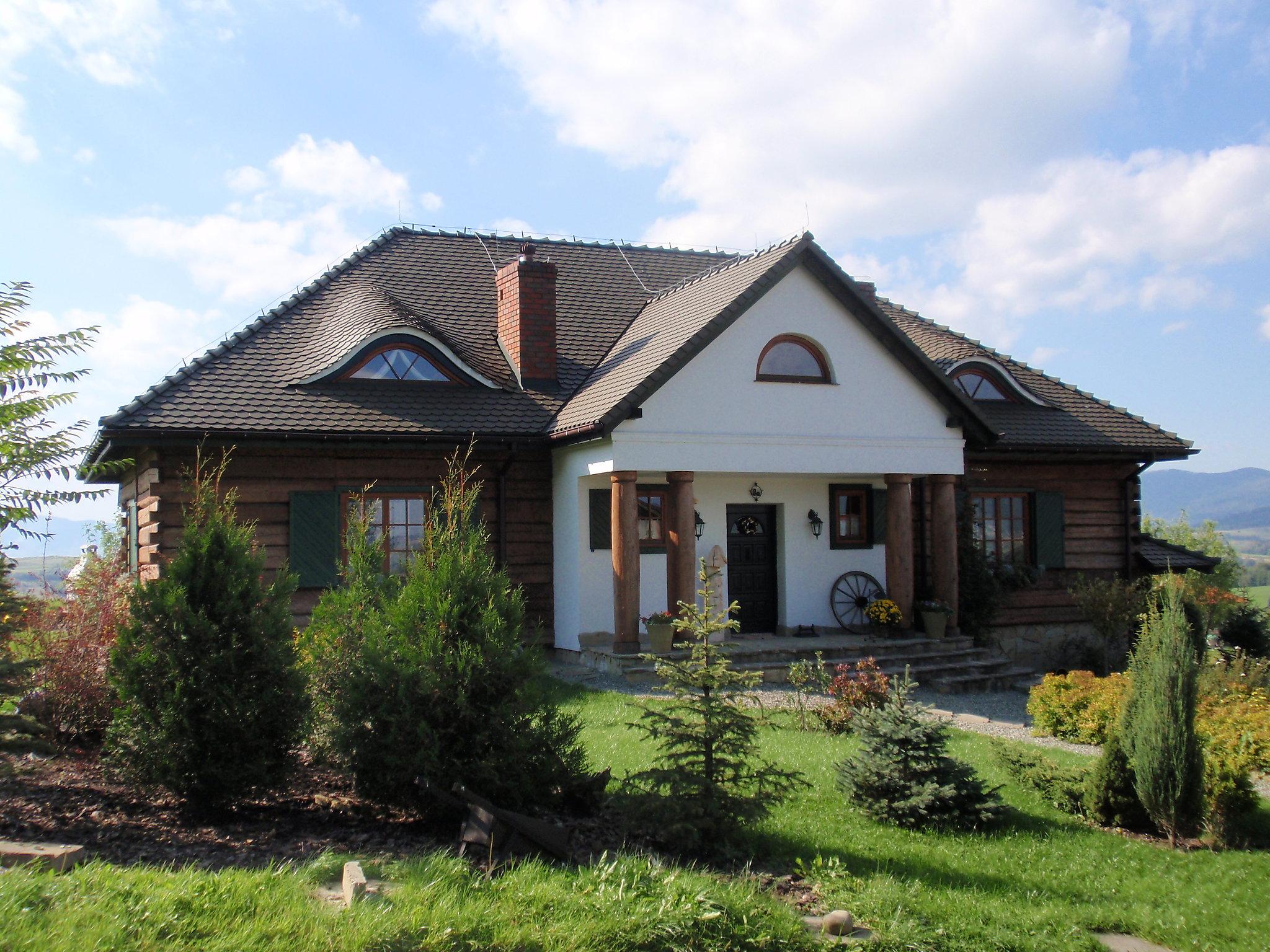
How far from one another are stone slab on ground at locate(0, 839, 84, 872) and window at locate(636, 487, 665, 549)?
10.4 m

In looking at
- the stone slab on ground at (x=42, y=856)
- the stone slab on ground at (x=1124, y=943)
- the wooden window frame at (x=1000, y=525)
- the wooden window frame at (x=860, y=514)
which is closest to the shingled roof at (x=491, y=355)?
the wooden window frame at (x=1000, y=525)

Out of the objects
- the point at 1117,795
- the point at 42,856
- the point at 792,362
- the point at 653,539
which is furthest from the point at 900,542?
the point at 42,856

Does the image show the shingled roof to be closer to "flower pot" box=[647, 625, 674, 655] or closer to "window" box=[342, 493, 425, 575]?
"window" box=[342, 493, 425, 575]

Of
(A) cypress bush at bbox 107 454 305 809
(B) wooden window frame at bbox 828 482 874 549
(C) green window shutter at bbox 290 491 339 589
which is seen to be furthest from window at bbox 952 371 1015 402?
(A) cypress bush at bbox 107 454 305 809

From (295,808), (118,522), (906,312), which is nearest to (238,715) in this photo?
(295,808)

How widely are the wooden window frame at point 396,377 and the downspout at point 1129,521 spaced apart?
12.1 metres

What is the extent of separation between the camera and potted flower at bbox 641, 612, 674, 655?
13266mm

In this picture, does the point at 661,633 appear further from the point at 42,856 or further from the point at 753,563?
the point at 42,856

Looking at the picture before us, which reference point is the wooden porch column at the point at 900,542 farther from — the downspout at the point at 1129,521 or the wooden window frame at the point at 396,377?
the wooden window frame at the point at 396,377

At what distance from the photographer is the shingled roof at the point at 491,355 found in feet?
44.2

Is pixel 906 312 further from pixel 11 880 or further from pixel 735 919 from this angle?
pixel 11 880

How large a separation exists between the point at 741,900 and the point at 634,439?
866 cm

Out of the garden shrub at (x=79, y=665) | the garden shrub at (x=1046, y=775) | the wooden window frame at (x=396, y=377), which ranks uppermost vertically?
the wooden window frame at (x=396, y=377)

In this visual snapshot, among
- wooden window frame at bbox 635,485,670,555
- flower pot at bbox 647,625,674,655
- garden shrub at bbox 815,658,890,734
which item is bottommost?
garden shrub at bbox 815,658,890,734
